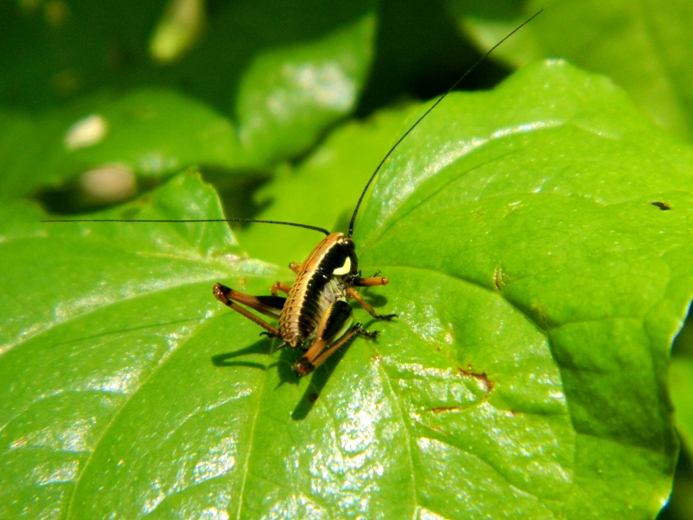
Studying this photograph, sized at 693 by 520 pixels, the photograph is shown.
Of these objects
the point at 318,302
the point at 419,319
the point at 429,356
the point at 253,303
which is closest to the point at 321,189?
the point at 318,302

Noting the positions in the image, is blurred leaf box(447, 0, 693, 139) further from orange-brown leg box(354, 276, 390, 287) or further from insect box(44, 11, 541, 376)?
orange-brown leg box(354, 276, 390, 287)

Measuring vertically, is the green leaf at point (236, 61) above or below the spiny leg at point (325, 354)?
above

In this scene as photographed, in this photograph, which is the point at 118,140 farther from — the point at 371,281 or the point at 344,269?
the point at 371,281

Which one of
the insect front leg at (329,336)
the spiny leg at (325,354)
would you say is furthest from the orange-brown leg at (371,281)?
the spiny leg at (325,354)

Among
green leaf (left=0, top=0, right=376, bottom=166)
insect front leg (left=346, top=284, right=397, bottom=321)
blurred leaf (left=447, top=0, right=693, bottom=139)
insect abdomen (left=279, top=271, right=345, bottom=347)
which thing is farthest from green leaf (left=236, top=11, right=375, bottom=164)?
insect front leg (left=346, top=284, right=397, bottom=321)

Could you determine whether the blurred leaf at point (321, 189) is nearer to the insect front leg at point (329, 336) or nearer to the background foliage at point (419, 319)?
the background foliage at point (419, 319)

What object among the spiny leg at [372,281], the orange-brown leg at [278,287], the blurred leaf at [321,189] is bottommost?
the blurred leaf at [321,189]

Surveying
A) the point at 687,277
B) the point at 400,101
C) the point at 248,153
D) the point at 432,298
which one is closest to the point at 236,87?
the point at 248,153
